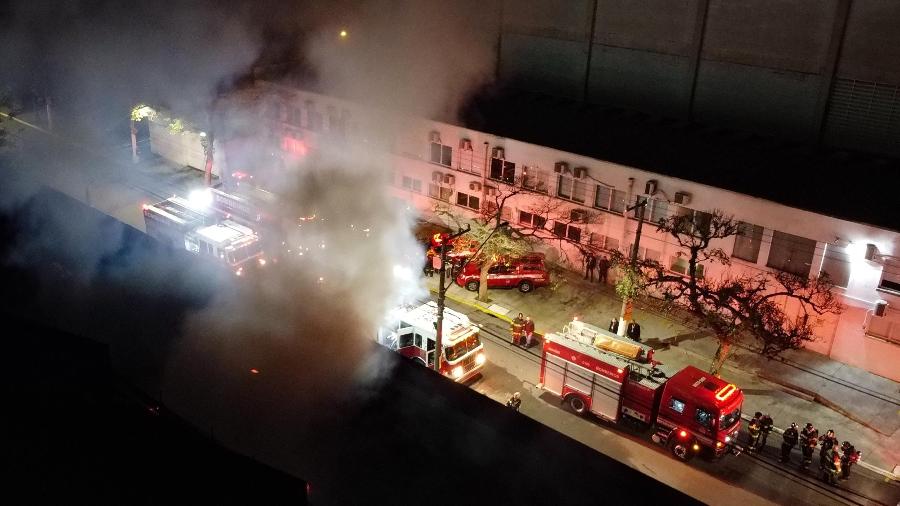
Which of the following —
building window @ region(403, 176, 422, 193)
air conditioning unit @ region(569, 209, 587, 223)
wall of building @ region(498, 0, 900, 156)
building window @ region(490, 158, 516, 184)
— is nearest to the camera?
wall of building @ region(498, 0, 900, 156)

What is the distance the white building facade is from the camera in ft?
39.8

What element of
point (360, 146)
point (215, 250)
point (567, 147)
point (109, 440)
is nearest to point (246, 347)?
point (109, 440)

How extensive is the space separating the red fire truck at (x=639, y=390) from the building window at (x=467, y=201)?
19.6 ft

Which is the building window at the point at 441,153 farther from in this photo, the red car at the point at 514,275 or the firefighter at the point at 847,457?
the firefighter at the point at 847,457

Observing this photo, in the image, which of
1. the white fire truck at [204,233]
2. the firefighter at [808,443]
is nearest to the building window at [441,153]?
the white fire truck at [204,233]

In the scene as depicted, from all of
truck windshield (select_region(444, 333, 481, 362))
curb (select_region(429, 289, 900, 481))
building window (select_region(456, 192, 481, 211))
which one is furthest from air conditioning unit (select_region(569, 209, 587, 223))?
truck windshield (select_region(444, 333, 481, 362))

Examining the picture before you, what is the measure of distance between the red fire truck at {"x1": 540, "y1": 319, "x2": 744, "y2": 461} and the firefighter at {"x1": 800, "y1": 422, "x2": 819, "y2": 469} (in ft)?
3.00

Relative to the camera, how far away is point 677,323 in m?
14.3

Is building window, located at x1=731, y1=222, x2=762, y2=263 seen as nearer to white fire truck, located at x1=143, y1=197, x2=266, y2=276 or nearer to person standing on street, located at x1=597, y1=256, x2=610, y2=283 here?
person standing on street, located at x1=597, y1=256, x2=610, y2=283

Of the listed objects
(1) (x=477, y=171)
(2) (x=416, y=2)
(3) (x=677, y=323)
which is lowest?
(3) (x=677, y=323)

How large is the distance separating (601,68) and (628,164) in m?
4.18

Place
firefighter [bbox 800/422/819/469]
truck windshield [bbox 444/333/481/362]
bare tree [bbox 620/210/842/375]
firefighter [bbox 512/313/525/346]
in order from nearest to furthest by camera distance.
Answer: firefighter [bbox 800/422/819/469]
truck windshield [bbox 444/333/481/362]
bare tree [bbox 620/210/842/375]
firefighter [bbox 512/313/525/346]

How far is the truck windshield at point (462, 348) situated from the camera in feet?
37.8

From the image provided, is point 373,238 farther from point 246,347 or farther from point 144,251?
point 246,347
